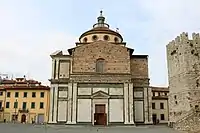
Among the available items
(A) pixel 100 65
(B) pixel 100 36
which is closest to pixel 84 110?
(A) pixel 100 65

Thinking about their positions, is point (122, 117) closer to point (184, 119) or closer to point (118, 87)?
point (118, 87)

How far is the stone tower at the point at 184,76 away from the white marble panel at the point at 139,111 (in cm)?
704

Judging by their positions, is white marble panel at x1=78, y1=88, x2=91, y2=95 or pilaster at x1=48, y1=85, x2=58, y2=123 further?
white marble panel at x1=78, y1=88, x2=91, y2=95

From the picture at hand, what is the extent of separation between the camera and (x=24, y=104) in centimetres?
4841

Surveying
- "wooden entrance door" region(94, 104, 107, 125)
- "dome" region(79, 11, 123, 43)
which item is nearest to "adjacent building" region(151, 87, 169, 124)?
"dome" region(79, 11, 123, 43)

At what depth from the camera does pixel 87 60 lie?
37188 millimetres

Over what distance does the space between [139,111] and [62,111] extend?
408 inches

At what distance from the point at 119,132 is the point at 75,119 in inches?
468

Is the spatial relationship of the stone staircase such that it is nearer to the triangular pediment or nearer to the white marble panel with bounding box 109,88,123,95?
the white marble panel with bounding box 109,88,123,95

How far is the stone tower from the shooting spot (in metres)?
26.7

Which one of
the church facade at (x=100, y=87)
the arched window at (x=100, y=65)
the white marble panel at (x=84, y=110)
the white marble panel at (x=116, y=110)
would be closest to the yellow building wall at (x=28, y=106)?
the church facade at (x=100, y=87)

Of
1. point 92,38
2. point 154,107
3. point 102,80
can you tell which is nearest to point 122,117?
point 102,80

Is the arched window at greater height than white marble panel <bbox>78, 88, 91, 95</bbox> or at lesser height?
greater

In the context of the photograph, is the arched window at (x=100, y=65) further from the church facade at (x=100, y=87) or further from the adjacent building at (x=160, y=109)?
the adjacent building at (x=160, y=109)
